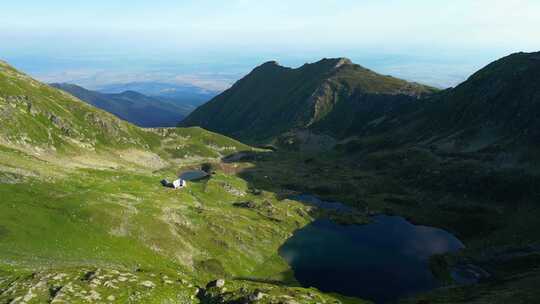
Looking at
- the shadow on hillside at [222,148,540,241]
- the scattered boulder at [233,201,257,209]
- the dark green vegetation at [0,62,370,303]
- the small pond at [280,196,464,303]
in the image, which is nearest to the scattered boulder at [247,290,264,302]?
the dark green vegetation at [0,62,370,303]

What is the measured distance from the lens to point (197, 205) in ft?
472

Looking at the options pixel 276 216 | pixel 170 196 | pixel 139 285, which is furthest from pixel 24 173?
pixel 276 216

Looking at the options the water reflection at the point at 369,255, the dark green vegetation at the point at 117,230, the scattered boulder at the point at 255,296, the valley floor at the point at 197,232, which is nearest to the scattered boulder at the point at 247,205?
the valley floor at the point at 197,232

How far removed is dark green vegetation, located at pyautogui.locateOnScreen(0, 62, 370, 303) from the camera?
69.1 m

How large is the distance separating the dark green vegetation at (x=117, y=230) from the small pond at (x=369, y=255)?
231 inches

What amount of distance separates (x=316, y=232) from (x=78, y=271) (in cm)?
9184

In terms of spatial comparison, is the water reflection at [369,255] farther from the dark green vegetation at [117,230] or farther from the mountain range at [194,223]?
the dark green vegetation at [117,230]

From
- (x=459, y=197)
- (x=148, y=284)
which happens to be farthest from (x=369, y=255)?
(x=148, y=284)

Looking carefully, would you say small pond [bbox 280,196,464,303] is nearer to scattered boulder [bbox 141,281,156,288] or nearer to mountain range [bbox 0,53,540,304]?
mountain range [bbox 0,53,540,304]

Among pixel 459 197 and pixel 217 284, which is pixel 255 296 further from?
pixel 459 197

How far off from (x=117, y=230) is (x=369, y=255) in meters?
70.7

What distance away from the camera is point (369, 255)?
130625 millimetres

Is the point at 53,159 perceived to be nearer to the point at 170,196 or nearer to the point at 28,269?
the point at 170,196

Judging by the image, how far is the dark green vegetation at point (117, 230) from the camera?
69.1 metres
